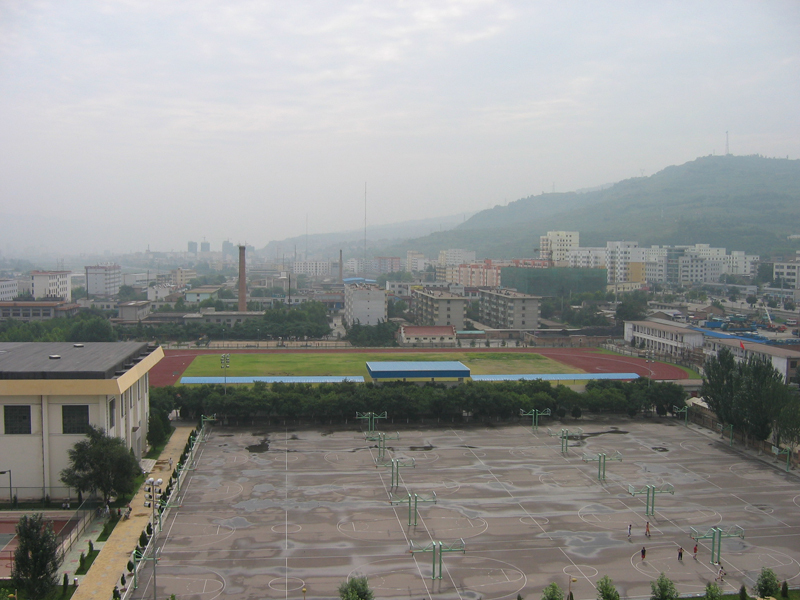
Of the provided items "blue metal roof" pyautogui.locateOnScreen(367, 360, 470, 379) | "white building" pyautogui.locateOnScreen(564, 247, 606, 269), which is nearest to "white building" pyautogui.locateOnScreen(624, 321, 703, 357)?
"blue metal roof" pyautogui.locateOnScreen(367, 360, 470, 379)

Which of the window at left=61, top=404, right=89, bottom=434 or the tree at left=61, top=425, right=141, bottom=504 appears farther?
the window at left=61, top=404, right=89, bottom=434

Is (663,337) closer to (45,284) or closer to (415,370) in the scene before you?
(415,370)

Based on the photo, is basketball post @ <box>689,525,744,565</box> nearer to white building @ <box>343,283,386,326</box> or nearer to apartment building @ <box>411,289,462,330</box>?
apartment building @ <box>411,289,462,330</box>

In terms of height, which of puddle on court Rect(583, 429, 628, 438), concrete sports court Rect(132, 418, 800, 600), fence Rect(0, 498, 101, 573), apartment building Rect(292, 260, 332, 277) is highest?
apartment building Rect(292, 260, 332, 277)

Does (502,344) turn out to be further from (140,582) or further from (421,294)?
(140,582)

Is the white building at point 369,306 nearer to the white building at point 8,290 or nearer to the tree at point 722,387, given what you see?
the tree at point 722,387

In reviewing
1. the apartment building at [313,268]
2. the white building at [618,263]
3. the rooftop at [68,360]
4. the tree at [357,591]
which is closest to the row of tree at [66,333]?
the rooftop at [68,360]
